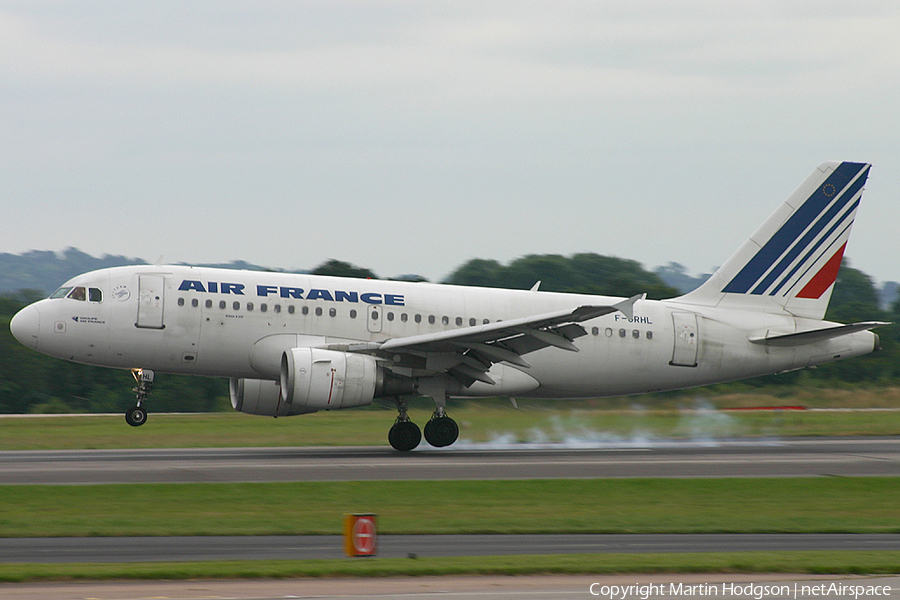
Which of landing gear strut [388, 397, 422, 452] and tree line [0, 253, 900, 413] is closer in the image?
landing gear strut [388, 397, 422, 452]

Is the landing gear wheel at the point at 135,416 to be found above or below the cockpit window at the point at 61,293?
below

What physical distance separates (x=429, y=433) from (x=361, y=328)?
337 cm

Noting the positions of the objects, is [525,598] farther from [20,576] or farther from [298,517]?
[298,517]

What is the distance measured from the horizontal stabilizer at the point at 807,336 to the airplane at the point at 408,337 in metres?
0.05

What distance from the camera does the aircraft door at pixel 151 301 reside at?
28.0 m

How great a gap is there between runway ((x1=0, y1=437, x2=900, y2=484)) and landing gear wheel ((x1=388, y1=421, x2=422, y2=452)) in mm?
326

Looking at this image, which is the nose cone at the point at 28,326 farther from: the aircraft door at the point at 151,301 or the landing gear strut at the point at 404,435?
the landing gear strut at the point at 404,435

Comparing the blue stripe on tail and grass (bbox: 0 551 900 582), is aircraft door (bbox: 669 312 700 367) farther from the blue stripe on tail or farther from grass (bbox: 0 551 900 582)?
grass (bbox: 0 551 900 582)

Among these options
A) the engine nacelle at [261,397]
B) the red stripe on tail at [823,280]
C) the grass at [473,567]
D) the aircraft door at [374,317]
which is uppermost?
the red stripe on tail at [823,280]

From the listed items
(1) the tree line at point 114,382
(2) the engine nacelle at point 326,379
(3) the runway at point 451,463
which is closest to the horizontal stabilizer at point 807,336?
(3) the runway at point 451,463

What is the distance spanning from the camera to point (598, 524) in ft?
59.7

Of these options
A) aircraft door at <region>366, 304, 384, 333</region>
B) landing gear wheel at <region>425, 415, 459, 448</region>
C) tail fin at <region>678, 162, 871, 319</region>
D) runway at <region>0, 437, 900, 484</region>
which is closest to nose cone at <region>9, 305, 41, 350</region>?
runway at <region>0, 437, 900, 484</region>

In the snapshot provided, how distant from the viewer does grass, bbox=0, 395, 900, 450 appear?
106 feet

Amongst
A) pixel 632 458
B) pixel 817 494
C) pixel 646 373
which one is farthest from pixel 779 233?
pixel 817 494
